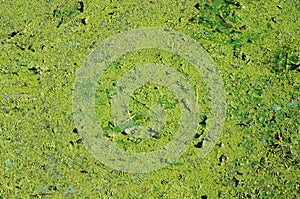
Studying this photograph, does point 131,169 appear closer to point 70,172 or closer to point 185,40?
point 70,172

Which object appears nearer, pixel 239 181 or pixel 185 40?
pixel 239 181

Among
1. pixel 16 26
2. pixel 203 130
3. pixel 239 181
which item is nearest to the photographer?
pixel 239 181

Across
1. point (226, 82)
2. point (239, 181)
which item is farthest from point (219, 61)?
point (239, 181)

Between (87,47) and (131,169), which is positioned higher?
(87,47)

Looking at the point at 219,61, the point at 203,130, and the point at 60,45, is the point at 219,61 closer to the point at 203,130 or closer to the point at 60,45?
the point at 203,130

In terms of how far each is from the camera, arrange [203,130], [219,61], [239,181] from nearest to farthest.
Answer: [239,181]
[203,130]
[219,61]

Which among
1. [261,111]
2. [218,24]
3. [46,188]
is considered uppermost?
[218,24]

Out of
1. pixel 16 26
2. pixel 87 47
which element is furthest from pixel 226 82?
pixel 16 26
